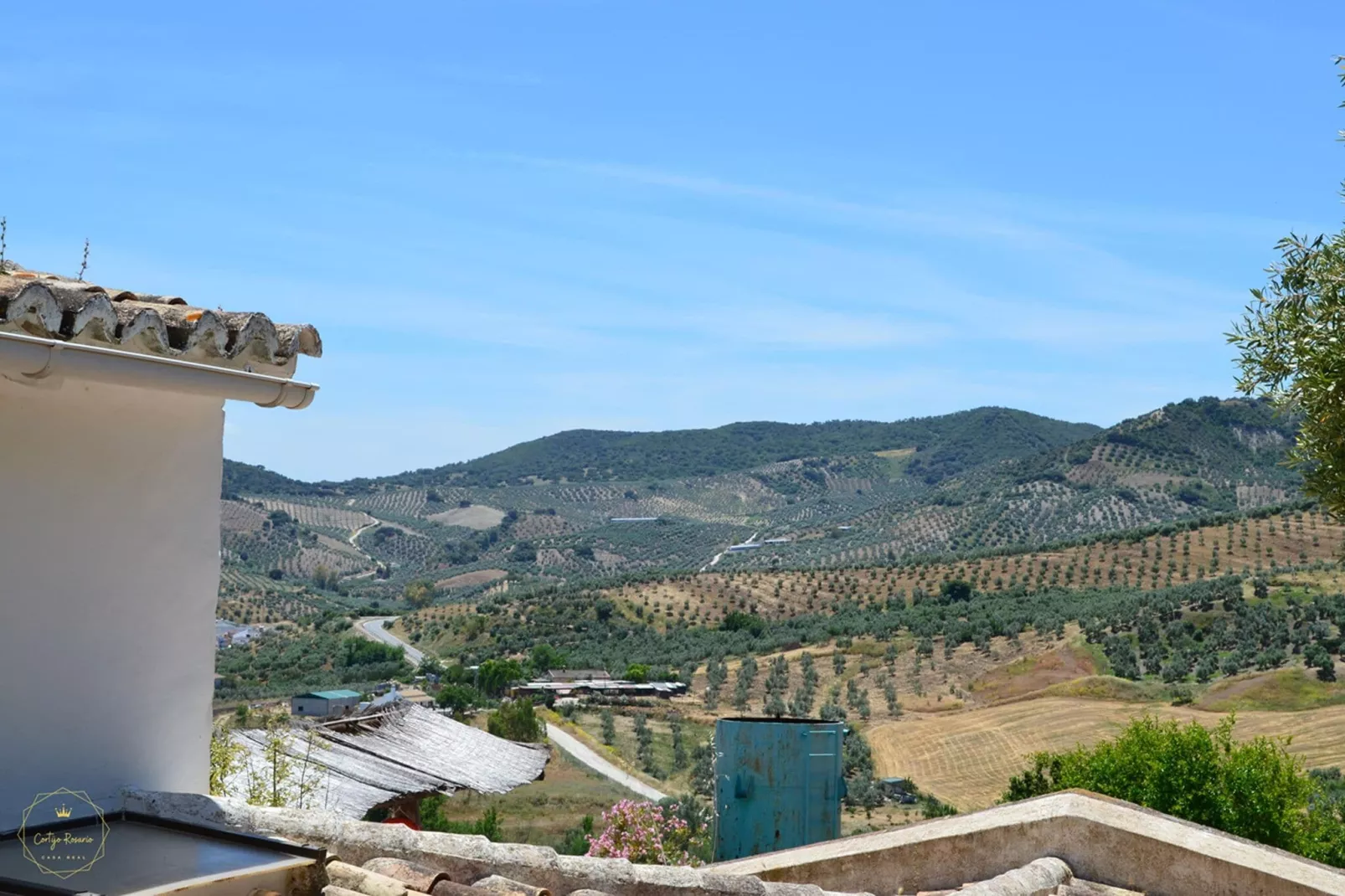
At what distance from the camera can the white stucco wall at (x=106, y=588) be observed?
4176 mm

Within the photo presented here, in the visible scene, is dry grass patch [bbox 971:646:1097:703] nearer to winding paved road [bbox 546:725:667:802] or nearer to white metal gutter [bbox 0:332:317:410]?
winding paved road [bbox 546:725:667:802]

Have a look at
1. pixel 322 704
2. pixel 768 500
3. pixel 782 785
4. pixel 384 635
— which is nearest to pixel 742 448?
pixel 768 500

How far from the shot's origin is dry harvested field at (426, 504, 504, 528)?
126 meters

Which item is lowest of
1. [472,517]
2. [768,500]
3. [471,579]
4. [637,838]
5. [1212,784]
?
[471,579]

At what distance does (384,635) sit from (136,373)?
6138 cm

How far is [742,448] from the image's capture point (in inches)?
6594

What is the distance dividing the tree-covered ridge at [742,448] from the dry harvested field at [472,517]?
14201 mm

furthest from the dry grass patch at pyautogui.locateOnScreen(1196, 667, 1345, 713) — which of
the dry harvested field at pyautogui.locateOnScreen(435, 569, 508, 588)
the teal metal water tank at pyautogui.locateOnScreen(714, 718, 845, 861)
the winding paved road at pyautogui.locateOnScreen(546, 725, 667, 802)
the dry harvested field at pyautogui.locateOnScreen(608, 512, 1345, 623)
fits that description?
the dry harvested field at pyautogui.locateOnScreen(435, 569, 508, 588)

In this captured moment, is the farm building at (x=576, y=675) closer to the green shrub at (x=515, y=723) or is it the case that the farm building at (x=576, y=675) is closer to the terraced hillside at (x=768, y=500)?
the green shrub at (x=515, y=723)

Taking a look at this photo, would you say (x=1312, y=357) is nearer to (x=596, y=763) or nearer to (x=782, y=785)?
(x=782, y=785)

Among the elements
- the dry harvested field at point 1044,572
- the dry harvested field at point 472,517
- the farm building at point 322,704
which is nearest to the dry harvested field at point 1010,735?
the farm building at point 322,704

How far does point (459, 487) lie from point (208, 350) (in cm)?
14391

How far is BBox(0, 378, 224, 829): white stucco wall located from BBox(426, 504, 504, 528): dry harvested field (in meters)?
119

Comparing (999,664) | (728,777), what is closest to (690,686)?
(999,664)
